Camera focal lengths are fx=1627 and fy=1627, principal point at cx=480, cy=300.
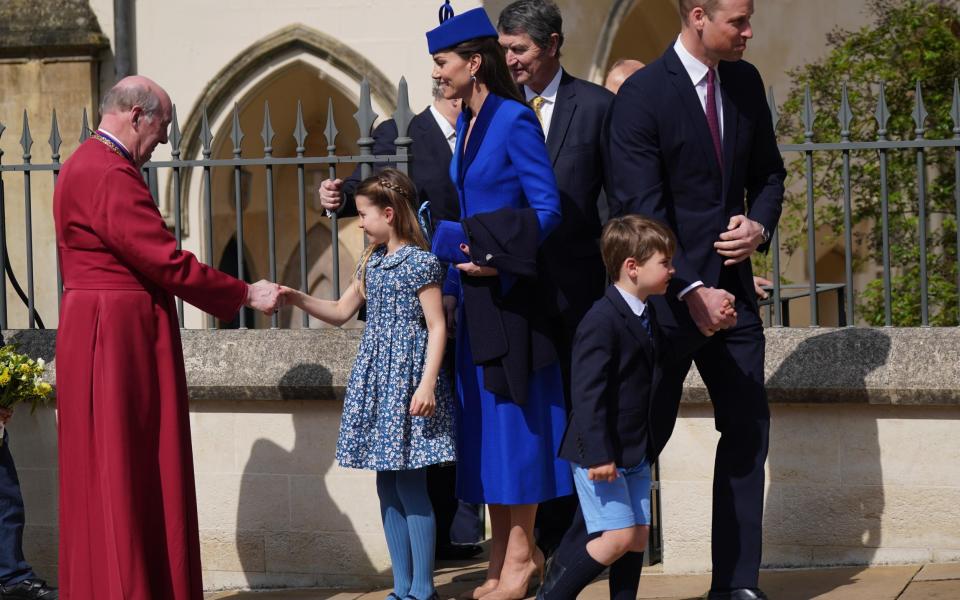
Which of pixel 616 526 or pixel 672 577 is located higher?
pixel 616 526

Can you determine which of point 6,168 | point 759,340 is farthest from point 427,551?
point 6,168

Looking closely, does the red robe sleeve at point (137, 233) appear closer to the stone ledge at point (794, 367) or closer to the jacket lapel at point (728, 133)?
the stone ledge at point (794, 367)

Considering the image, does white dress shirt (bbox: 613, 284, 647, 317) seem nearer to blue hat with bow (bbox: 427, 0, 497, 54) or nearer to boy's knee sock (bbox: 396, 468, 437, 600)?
blue hat with bow (bbox: 427, 0, 497, 54)

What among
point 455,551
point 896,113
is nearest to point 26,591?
point 455,551

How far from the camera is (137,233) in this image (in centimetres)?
523

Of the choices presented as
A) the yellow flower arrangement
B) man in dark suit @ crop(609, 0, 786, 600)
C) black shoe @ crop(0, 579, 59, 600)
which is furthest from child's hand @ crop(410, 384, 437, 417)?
black shoe @ crop(0, 579, 59, 600)

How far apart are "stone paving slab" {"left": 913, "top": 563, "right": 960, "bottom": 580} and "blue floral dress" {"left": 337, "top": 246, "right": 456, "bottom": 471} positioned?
5.93 feet

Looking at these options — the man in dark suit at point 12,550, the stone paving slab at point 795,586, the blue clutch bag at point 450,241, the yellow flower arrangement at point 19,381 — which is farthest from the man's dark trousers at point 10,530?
the blue clutch bag at point 450,241

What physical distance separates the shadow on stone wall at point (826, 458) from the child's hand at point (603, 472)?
4.87ft

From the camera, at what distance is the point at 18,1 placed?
1455cm

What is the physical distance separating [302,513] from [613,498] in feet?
6.64

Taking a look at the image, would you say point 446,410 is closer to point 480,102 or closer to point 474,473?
point 474,473

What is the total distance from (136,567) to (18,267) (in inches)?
367

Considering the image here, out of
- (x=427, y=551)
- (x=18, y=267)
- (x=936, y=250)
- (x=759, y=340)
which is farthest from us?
(x=18, y=267)
